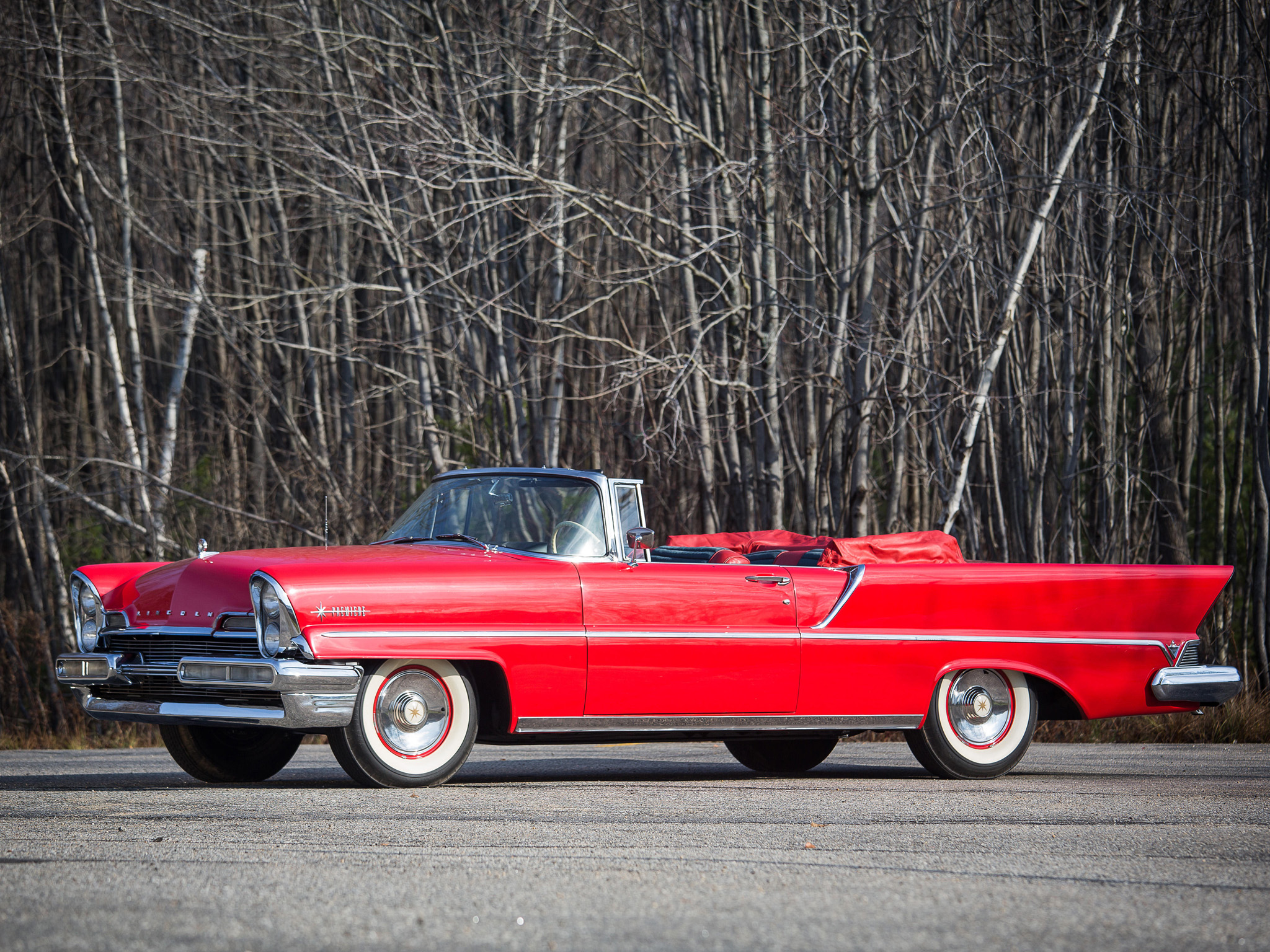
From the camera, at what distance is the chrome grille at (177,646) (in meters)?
6.53

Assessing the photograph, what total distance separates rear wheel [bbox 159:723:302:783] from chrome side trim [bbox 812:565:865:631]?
259 cm

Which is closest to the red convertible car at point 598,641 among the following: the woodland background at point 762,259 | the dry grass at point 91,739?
the woodland background at point 762,259

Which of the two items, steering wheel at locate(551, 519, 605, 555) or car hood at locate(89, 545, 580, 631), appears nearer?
car hood at locate(89, 545, 580, 631)

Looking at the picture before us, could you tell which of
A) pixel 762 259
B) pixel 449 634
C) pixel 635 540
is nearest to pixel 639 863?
pixel 449 634

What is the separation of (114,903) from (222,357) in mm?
15146

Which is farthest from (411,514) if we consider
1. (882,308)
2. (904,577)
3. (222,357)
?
(222,357)

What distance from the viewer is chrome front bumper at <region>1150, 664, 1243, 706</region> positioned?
8.02 meters

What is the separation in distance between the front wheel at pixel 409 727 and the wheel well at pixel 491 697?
87mm

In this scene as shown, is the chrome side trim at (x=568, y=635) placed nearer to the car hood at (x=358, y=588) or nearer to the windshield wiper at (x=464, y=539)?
the car hood at (x=358, y=588)

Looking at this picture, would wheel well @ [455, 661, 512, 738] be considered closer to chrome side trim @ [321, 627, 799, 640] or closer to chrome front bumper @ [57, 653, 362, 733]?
chrome side trim @ [321, 627, 799, 640]

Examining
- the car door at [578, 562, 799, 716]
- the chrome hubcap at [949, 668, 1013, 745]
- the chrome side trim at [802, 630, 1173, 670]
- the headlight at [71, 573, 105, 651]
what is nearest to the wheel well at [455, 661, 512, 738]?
the car door at [578, 562, 799, 716]

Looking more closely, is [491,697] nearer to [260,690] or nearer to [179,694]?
[260,690]

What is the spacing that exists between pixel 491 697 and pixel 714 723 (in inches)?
41.2

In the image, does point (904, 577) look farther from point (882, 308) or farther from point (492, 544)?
point (882, 308)
